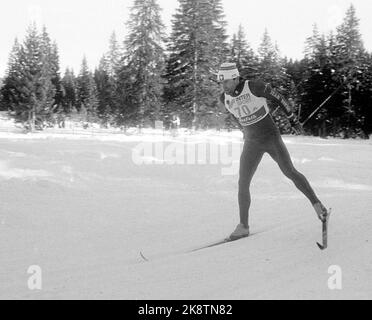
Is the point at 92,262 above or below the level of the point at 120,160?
below

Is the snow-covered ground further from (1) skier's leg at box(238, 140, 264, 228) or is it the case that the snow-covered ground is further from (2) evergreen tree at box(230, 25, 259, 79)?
(2) evergreen tree at box(230, 25, 259, 79)

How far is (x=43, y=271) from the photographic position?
16.5 feet

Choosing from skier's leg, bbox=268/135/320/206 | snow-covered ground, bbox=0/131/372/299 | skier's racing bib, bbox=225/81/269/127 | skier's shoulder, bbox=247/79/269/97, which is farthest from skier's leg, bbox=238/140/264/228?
skier's shoulder, bbox=247/79/269/97

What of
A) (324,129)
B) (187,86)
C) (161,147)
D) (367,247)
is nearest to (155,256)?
(367,247)

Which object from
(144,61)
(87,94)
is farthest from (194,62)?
(87,94)

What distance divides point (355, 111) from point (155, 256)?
4130cm

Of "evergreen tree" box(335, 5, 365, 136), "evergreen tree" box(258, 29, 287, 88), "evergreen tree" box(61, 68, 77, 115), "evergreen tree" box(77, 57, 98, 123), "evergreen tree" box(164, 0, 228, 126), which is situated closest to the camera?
"evergreen tree" box(164, 0, 228, 126)

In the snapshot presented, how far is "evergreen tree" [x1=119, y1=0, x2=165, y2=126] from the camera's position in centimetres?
3662

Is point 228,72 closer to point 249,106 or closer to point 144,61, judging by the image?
point 249,106

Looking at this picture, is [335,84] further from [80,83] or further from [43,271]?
[80,83]

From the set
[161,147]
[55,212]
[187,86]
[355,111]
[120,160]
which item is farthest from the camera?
[355,111]

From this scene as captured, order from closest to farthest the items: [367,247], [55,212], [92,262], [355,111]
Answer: [367,247] < [92,262] < [55,212] < [355,111]

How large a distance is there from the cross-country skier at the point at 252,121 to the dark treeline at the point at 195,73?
25.2 meters

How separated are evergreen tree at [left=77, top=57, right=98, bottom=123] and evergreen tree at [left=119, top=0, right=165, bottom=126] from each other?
39.4 m
